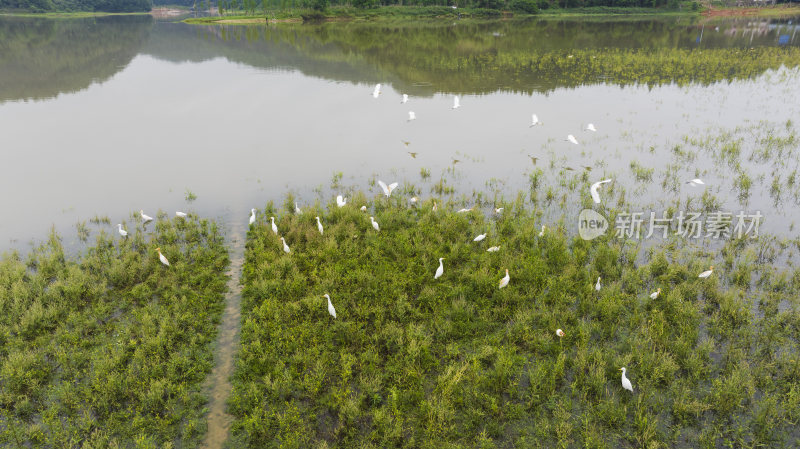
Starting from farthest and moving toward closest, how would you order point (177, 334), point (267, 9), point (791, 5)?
1. point (267, 9)
2. point (791, 5)
3. point (177, 334)

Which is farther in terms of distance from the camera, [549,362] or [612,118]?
[612,118]

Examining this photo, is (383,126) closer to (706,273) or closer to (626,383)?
(706,273)

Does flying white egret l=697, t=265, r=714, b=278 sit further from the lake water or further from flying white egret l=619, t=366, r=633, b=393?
the lake water

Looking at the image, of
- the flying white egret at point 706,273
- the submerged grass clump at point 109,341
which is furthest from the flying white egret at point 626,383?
the submerged grass clump at point 109,341

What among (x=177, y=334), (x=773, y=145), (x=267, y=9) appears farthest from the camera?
(x=267, y=9)

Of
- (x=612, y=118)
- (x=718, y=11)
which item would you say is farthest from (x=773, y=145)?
(x=718, y=11)

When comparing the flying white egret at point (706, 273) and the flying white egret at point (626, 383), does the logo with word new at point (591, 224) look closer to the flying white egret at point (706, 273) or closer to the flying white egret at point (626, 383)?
the flying white egret at point (706, 273)

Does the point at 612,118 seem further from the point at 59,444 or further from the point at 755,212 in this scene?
the point at 59,444
